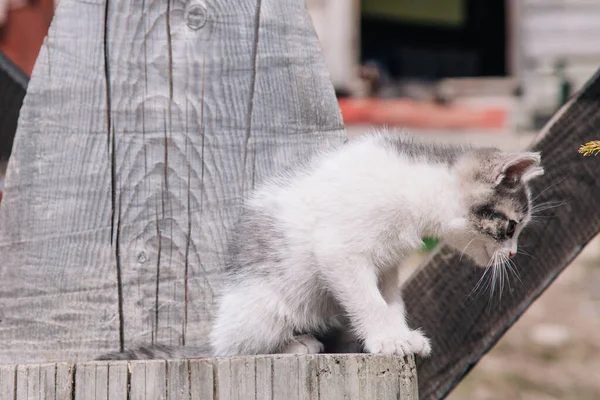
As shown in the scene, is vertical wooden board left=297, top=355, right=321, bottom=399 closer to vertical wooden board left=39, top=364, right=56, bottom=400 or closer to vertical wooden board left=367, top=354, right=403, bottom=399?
vertical wooden board left=367, top=354, right=403, bottom=399

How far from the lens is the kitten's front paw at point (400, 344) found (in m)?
2.48

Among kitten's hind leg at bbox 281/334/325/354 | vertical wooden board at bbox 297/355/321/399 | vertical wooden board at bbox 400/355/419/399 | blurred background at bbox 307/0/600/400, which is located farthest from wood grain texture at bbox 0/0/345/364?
blurred background at bbox 307/0/600/400

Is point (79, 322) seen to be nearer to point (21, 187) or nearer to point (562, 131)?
point (21, 187)

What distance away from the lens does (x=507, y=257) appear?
106 inches

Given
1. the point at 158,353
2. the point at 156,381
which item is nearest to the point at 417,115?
the point at 158,353

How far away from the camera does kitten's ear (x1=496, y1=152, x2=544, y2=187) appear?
2504 mm

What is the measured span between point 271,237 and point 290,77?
52cm

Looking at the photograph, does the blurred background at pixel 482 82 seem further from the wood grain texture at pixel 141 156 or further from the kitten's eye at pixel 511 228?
the kitten's eye at pixel 511 228

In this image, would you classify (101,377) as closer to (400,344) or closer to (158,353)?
(158,353)

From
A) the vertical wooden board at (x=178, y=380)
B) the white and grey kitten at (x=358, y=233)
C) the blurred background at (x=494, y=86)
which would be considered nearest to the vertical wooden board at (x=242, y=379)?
the vertical wooden board at (x=178, y=380)

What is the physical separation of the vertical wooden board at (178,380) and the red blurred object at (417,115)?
655 centimetres

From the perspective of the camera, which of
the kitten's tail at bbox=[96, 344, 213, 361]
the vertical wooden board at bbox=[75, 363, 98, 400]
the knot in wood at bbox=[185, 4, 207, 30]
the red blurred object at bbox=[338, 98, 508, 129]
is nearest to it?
the vertical wooden board at bbox=[75, 363, 98, 400]

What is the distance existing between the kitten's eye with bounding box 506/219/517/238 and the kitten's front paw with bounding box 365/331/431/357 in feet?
1.53

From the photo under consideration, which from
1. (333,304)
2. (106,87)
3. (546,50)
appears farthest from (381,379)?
(546,50)
